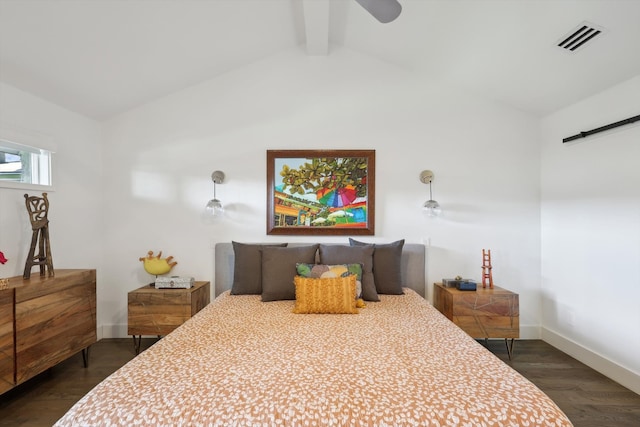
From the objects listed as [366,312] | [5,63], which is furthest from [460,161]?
[5,63]

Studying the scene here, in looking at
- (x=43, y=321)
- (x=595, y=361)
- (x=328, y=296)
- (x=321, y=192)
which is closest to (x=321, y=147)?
(x=321, y=192)

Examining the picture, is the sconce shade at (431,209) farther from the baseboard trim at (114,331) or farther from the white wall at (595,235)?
the baseboard trim at (114,331)

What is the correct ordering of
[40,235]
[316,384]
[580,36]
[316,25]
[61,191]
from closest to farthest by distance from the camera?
[316,384]
[580,36]
[40,235]
[316,25]
[61,191]

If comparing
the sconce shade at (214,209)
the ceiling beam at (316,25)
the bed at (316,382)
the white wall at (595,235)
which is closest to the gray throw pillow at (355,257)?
the bed at (316,382)

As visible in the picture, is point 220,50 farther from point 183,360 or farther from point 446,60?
point 183,360

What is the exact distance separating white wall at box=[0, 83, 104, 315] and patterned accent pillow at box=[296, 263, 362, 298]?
85.8 inches

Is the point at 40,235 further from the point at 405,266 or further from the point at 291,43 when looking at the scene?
the point at 405,266

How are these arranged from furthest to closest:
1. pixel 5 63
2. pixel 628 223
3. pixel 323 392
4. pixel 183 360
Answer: pixel 628 223 < pixel 5 63 < pixel 183 360 < pixel 323 392

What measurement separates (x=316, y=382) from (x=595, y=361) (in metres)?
2.74

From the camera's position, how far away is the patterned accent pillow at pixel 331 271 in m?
2.58

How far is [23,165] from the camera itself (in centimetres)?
268

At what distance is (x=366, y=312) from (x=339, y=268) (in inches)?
16.6

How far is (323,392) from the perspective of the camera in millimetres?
1261

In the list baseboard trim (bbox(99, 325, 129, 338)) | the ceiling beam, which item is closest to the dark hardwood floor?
baseboard trim (bbox(99, 325, 129, 338))
